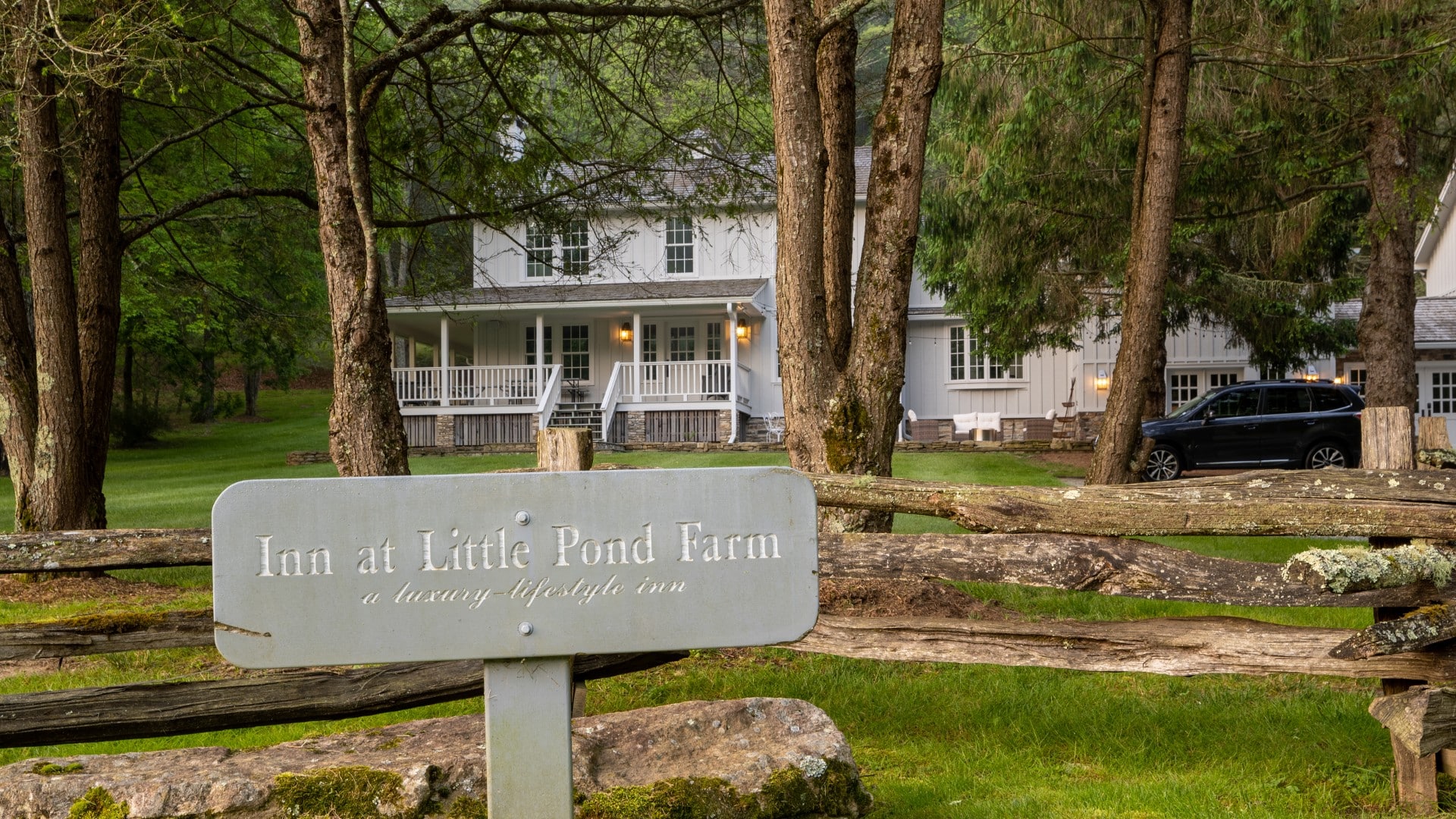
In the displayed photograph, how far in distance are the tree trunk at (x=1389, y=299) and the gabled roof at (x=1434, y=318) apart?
10.8 meters

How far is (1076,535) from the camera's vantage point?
414 centimetres

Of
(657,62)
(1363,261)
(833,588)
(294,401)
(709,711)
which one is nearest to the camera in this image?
(709,711)

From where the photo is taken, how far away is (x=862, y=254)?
255 inches

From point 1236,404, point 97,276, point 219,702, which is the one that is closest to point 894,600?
point 219,702

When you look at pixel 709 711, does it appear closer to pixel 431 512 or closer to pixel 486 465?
pixel 431 512

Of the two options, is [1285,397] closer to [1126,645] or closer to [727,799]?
[1126,645]

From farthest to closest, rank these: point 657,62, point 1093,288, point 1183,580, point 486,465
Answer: point 1093,288
point 486,465
point 657,62
point 1183,580

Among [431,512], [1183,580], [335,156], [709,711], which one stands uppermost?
[335,156]

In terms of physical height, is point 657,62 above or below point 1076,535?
above

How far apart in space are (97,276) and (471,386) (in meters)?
16.3

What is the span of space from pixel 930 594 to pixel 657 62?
6.57 metres

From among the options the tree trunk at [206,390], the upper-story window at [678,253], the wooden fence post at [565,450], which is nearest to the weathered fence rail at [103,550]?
the wooden fence post at [565,450]

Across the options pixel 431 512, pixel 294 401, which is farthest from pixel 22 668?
pixel 294 401

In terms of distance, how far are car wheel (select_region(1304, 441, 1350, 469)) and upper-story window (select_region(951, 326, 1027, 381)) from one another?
10705 mm
